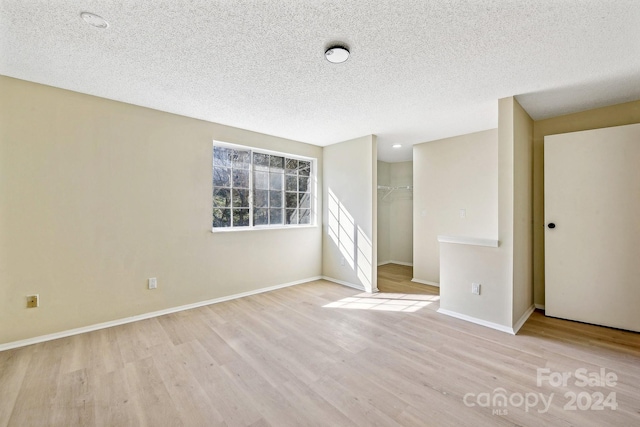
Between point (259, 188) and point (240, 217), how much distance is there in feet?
1.78

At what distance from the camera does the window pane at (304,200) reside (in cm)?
464

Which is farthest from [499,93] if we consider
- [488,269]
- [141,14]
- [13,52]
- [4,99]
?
[4,99]

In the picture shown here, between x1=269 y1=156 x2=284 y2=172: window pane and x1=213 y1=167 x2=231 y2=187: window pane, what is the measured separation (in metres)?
0.72

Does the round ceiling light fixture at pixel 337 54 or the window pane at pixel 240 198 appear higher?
the round ceiling light fixture at pixel 337 54

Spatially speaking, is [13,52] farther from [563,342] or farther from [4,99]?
[563,342]

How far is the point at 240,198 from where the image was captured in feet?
12.8

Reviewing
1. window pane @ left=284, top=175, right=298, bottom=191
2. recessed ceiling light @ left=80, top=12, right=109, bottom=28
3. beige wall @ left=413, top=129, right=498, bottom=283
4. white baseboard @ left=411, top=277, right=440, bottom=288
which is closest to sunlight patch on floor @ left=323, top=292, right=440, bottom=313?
white baseboard @ left=411, top=277, right=440, bottom=288

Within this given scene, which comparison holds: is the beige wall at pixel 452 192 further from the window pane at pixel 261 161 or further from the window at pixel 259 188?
the window pane at pixel 261 161

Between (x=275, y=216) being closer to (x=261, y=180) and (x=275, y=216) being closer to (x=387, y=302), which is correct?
(x=261, y=180)

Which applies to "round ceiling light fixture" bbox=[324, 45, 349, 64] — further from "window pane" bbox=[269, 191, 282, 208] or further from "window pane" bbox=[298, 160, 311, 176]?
"window pane" bbox=[298, 160, 311, 176]

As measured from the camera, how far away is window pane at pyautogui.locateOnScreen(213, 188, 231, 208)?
3654 mm

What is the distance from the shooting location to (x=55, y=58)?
81.5 inches

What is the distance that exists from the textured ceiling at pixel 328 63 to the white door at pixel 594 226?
524mm

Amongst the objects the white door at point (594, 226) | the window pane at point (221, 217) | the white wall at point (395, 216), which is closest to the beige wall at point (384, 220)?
the white wall at point (395, 216)
